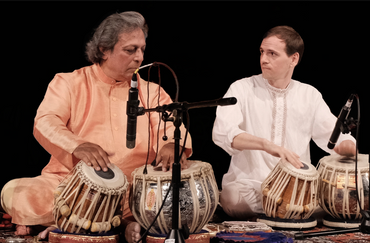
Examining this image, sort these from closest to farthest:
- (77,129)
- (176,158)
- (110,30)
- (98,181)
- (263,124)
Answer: (176,158)
(98,181)
(77,129)
(110,30)
(263,124)

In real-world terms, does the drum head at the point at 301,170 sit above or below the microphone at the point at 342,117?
below

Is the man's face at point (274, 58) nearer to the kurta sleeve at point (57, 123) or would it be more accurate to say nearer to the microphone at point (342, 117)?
the microphone at point (342, 117)

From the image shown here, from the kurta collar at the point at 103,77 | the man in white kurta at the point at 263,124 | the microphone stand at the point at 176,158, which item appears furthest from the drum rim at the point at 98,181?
the man in white kurta at the point at 263,124

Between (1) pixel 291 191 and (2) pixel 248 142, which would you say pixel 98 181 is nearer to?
(2) pixel 248 142

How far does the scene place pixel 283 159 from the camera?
4.05m

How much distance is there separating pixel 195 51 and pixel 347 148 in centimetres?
168

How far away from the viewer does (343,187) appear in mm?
4133

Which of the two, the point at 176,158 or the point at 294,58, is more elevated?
the point at 294,58

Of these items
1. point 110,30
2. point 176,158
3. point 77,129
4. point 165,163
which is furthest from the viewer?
point 110,30

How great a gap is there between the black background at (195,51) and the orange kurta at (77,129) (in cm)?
45

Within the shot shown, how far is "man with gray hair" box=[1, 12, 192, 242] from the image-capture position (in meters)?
3.63

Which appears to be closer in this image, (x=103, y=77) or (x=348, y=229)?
(x=348, y=229)

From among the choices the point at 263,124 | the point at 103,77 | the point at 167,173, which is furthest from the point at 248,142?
the point at 103,77

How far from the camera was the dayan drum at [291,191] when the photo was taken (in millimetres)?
3998
